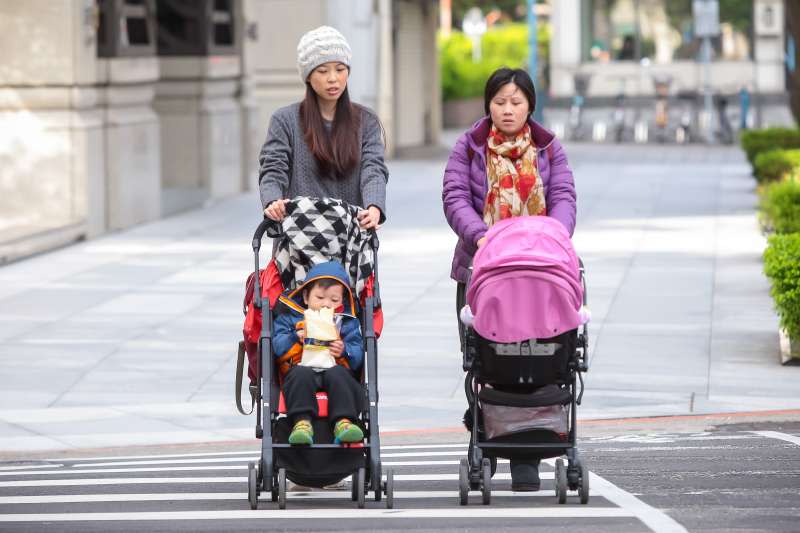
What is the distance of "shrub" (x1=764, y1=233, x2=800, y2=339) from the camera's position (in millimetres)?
12273

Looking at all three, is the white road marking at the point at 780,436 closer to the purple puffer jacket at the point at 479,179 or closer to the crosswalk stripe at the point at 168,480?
the crosswalk stripe at the point at 168,480

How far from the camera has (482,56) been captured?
6856cm

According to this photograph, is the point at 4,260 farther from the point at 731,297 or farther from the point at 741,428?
the point at 741,428

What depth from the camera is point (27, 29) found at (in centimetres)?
2181

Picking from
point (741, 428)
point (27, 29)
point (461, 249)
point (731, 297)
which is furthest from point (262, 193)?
point (27, 29)

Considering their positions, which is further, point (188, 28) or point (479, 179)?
point (188, 28)

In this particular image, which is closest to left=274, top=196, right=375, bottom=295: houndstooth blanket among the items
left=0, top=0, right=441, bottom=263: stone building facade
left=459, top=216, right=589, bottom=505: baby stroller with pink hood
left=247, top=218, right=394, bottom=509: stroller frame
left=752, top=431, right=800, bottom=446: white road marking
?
left=247, top=218, right=394, bottom=509: stroller frame

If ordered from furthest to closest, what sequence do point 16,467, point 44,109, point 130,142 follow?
point 130,142, point 44,109, point 16,467

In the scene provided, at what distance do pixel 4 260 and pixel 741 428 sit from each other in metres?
11.0

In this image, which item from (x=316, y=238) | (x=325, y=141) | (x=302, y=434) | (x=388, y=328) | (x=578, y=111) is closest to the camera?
(x=302, y=434)

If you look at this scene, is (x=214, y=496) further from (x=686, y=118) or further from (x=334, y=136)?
(x=686, y=118)

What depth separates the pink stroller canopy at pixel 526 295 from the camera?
23.2 feet

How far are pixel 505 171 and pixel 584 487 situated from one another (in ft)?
4.67

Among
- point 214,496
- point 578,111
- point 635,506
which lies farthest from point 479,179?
point 578,111
